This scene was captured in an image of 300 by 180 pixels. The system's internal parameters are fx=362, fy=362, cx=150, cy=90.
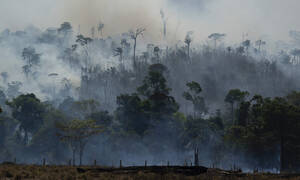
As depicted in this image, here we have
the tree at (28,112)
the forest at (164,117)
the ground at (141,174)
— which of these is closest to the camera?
the ground at (141,174)

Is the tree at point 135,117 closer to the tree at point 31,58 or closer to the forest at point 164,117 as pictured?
the forest at point 164,117

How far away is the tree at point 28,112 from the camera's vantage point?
93812 mm

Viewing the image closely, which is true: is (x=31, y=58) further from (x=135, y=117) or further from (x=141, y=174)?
(x=141, y=174)

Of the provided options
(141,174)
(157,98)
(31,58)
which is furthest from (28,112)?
(31,58)

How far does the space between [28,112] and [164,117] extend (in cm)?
3615

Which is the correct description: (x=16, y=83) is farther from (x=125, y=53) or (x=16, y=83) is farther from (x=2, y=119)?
(x=2, y=119)

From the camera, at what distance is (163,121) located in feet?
282

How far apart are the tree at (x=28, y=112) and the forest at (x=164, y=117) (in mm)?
251

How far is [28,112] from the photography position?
9450 centimetres

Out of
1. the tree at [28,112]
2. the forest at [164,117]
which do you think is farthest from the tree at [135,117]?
the tree at [28,112]

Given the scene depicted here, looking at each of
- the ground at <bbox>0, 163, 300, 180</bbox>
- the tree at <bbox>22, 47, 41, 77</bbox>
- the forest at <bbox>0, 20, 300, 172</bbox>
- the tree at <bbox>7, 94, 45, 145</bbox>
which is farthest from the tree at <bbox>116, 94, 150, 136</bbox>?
the tree at <bbox>22, 47, 41, 77</bbox>

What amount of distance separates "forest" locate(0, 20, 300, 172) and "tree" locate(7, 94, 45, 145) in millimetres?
251

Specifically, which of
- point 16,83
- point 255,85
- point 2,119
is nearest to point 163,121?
point 2,119

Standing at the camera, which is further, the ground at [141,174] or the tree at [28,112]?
the tree at [28,112]
